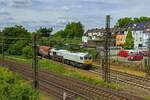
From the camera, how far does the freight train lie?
53156 millimetres

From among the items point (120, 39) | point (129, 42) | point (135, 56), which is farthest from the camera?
point (120, 39)

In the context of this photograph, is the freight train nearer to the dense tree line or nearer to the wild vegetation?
the wild vegetation

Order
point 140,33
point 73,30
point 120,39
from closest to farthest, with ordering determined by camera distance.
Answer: point 140,33, point 120,39, point 73,30

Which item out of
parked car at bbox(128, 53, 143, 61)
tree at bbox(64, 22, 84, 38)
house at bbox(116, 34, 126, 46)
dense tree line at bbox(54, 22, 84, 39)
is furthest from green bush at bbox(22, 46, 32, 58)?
tree at bbox(64, 22, 84, 38)

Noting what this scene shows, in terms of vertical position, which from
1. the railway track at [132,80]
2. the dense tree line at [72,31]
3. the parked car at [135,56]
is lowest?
the railway track at [132,80]

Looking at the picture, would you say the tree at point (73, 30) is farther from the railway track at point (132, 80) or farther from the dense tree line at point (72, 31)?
the railway track at point (132, 80)

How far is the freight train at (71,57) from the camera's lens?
53156 mm

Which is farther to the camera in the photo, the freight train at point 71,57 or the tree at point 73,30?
the tree at point 73,30

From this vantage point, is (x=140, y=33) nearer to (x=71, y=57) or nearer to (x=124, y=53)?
(x=124, y=53)

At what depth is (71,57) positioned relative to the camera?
56.8 meters

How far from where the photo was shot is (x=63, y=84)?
37.0m

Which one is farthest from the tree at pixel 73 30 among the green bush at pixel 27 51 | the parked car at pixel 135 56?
the parked car at pixel 135 56

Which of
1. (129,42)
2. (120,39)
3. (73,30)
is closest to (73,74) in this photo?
(129,42)

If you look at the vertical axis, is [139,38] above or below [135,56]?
above
